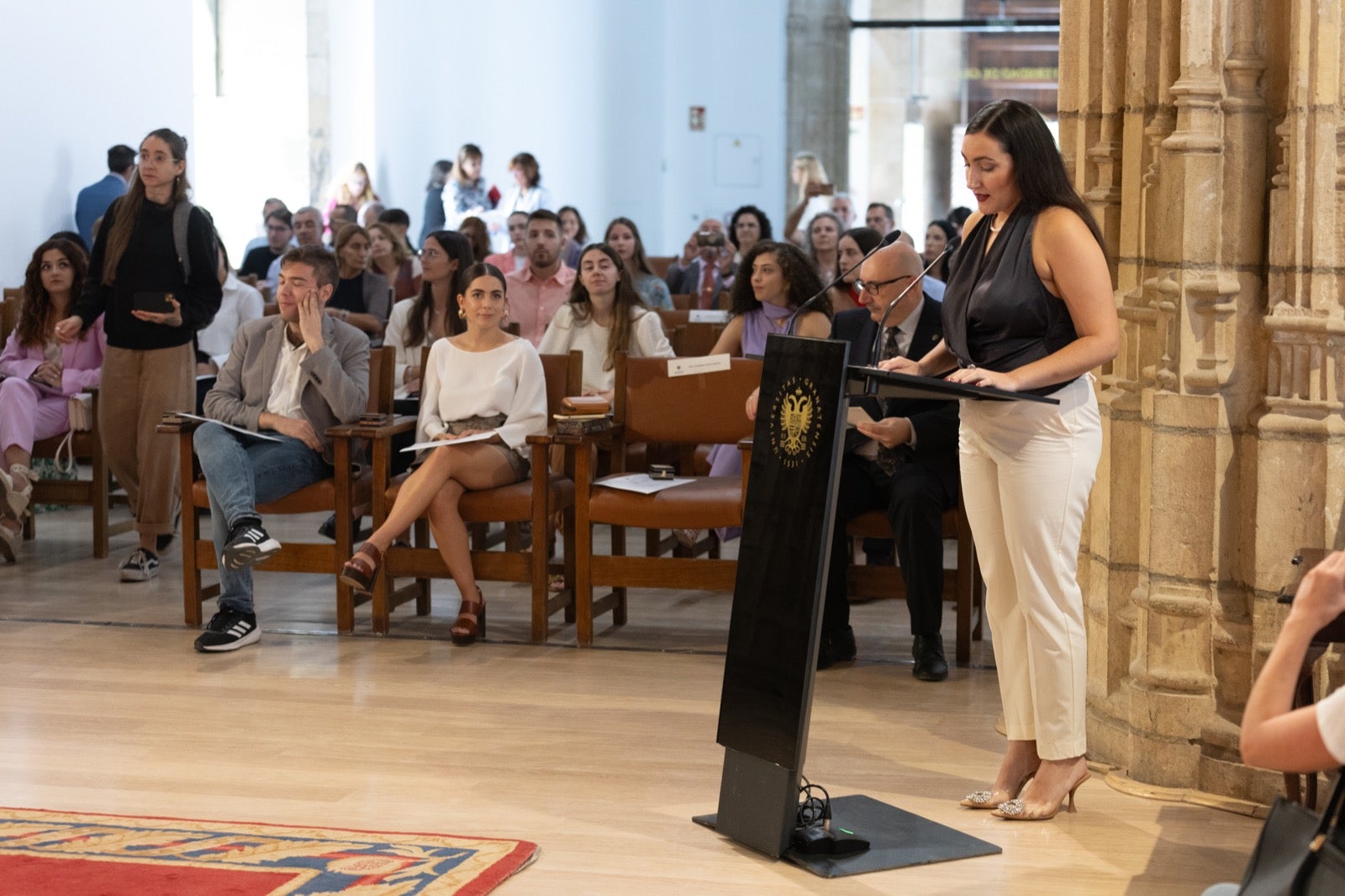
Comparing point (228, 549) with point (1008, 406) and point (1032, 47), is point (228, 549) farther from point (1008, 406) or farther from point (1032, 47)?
point (1032, 47)

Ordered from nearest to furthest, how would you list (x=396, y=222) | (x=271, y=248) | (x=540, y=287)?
(x=540, y=287), (x=396, y=222), (x=271, y=248)

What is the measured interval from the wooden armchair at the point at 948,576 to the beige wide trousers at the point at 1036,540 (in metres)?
1.27

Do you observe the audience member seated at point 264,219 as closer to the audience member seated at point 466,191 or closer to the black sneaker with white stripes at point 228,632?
the audience member seated at point 466,191

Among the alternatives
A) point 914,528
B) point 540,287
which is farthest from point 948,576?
point 540,287

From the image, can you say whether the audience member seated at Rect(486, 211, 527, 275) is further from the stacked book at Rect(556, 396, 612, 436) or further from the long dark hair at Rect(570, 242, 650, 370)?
the stacked book at Rect(556, 396, 612, 436)

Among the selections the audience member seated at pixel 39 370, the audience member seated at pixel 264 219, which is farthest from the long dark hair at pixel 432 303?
the audience member seated at pixel 264 219

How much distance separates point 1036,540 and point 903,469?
61.4 inches

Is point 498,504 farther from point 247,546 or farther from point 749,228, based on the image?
point 749,228

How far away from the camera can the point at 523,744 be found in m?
4.10

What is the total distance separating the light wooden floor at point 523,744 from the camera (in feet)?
10.8

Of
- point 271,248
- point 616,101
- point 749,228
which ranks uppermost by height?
point 616,101

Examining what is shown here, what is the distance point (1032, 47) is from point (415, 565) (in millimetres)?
10764

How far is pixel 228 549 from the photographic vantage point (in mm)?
5008

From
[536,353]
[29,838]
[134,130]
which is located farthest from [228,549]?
[134,130]
